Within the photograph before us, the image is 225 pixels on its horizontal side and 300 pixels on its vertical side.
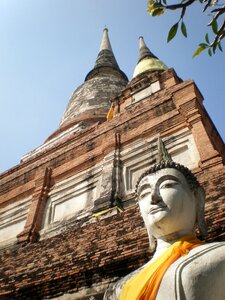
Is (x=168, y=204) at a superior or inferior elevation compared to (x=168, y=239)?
superior

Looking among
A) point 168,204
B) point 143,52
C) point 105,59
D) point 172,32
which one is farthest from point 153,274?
point 105,59

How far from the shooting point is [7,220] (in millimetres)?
9766

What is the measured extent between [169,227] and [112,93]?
16.8 metres

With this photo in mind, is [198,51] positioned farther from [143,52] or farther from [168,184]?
[143,52]

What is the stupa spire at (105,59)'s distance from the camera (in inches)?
919

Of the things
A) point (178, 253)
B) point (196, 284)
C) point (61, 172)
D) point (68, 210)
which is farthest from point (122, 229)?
point (61, 172)

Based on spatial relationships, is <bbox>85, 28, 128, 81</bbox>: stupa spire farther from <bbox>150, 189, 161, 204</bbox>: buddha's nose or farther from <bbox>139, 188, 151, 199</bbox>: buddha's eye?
<bbox>150, 189, 161, 204</bbox>: buddha's nose

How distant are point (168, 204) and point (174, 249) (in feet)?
1.27

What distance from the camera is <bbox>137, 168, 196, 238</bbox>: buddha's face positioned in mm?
2752

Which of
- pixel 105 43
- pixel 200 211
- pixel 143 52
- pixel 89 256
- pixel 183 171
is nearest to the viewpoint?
pixel 200 211

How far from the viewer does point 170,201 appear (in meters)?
2.80

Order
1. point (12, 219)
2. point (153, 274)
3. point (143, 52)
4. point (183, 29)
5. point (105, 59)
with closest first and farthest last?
1. point (153, 274)
2. point (183, 29)
3. point (12, 219)
4. point (143, 52)
5. point (105, 59)

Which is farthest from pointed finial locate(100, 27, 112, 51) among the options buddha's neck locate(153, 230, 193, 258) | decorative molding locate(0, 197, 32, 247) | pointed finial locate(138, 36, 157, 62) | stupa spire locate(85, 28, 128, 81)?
buddha's neck locate(153, 230, 193, 258)

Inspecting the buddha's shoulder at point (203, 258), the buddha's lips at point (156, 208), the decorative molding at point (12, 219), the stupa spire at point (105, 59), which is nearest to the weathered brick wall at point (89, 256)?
the buddha's lips at point (156, 208)
